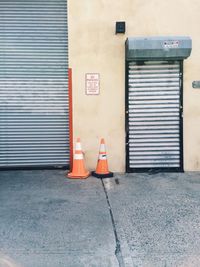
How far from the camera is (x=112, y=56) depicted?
9.59 meters

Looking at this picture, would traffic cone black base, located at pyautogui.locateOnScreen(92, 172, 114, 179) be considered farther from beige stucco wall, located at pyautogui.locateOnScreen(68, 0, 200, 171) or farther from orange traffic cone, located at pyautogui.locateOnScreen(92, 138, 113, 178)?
beige stucco wall, located at pyautogui.locateOnScreen(68, 0, 200, 171)

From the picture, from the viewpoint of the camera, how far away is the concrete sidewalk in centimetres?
493

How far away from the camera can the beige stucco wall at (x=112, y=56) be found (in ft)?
31.3

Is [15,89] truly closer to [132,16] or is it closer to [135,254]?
[132,16]

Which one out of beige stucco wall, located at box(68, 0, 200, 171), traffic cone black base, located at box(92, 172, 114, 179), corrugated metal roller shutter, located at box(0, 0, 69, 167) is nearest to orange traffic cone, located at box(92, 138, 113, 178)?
traffic cone black base, located at box(92, 172, 114, 179)

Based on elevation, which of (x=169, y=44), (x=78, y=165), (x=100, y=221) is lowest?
(x=100, y=221)

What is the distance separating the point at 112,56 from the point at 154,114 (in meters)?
1.55

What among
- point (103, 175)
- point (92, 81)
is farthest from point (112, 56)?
point (103, 175)

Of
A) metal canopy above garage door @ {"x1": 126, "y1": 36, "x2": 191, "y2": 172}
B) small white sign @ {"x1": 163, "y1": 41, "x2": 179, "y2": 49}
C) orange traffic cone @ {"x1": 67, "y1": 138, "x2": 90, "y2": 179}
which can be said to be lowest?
orange traffic cone @ {"x1": 67, "y1": 138, "x2": 90, "y2": 179}

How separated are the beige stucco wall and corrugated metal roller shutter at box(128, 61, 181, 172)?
0.21 meters

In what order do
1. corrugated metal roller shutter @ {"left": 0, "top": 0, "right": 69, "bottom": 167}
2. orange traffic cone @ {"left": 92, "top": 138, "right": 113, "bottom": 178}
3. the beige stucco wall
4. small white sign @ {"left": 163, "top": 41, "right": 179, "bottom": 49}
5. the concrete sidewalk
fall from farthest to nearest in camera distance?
corrugated metal roller shutter @ {"left": 0, "top": 0, "right": 69, "bottom": 167} → the beige stucco wall → orange traffic cone @ {"left": 92, "top": 138, "right": 113, "bottom": 178} → small white sign @ {"left": 163, "top": 41, "right": 179, "bottom": 49} → the concrete sidewalk

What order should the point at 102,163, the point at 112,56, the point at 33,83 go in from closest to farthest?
the point at 102,163, the point at 112,56, the point at 33,83

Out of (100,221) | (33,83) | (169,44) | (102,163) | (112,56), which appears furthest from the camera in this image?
(33,83)

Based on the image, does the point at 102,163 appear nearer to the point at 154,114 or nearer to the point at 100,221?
the point at 154,114
